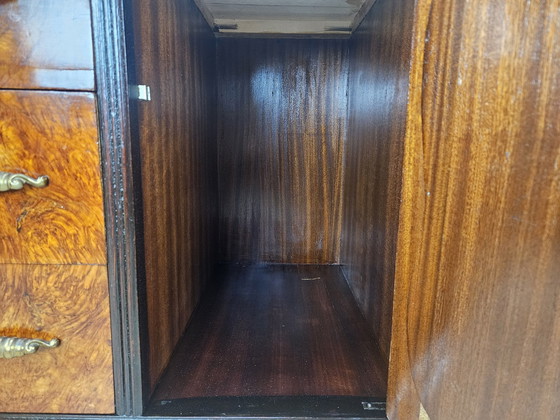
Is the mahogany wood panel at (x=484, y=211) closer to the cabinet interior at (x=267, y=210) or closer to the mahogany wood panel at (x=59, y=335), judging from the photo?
the cabinet interior at (x=267, y=210)

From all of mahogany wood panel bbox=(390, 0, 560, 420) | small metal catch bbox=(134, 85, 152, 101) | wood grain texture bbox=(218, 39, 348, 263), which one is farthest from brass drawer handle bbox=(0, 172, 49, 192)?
wood grain texture bbox=(218, 39, 348, 263)

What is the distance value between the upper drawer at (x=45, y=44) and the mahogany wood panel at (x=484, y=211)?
50cm

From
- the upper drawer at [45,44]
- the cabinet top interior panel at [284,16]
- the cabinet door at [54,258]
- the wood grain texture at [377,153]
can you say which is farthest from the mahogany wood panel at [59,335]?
the cabinet top interior panel at [284,16]

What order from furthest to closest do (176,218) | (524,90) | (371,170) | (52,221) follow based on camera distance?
1. (371,170)
2. (176,218)
3. (52,221)
4. (524,90)

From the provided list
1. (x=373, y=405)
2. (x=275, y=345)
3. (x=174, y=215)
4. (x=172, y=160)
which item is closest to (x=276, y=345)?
(x=275, y=345)

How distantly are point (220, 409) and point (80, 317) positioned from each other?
30 cm

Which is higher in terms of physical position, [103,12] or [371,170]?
[103,12]

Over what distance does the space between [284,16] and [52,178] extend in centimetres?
108

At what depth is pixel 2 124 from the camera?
0.60m

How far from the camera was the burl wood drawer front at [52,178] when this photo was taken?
1.97 ft

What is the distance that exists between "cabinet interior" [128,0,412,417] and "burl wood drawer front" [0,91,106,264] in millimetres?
93

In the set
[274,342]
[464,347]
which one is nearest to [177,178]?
[274,342]

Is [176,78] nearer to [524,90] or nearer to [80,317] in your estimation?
[80,317]

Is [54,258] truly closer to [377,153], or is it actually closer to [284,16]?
[377,153]
